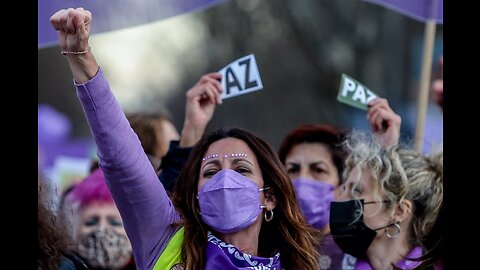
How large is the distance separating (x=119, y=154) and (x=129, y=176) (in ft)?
0.27

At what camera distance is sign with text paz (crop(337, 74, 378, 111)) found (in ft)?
14.3

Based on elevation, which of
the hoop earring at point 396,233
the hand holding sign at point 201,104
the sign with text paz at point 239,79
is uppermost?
the sign with text paz at point 239,79

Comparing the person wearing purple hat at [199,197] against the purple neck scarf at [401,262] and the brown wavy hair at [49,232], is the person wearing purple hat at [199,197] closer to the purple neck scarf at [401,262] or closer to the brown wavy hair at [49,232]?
the brown wavy hair at [49,232]

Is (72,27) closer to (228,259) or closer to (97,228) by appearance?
(228,259)

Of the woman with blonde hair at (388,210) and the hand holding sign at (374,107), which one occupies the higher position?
the hand holding sign at (374,107)

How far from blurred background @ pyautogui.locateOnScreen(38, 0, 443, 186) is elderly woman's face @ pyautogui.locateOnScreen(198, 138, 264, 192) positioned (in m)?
0.96

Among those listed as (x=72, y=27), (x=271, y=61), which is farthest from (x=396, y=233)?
(x=72, y=27)

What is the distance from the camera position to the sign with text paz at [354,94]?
4.37 metres

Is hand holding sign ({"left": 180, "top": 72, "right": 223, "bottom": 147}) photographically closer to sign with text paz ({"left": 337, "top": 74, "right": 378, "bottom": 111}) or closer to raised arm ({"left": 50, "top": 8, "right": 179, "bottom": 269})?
sign with text paz ({"left": 337, "top": 74, "right": 378, "bottom": 111})

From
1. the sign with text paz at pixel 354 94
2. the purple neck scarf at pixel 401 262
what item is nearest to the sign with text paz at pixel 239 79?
the sign with text paz at pixel 354 94

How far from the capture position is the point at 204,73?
4.32 m

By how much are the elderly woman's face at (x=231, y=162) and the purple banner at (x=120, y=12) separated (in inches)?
39.8
